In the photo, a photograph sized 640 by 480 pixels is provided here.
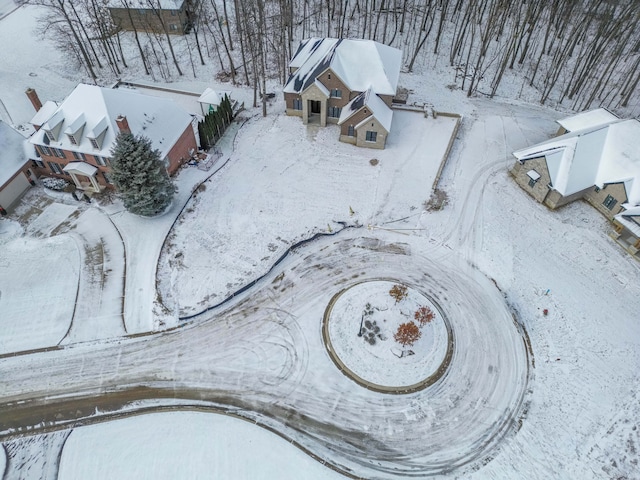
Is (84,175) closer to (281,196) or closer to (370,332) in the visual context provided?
(281,196)

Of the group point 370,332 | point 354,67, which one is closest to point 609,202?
point 370,332

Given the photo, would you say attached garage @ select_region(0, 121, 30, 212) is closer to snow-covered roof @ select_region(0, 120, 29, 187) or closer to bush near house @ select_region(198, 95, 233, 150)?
snow-covered roof @ select_region(0, 120, 29, 187)

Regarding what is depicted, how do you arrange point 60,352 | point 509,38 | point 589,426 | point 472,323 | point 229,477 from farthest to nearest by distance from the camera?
point 509,38
point 472,323
point 60,352
point 589,426
point 229,477

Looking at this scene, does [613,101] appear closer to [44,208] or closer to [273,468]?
[273,468]

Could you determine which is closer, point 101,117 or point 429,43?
point 101,117

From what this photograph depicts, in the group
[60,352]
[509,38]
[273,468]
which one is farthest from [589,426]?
[509,38]

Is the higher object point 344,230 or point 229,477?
point 344,230
